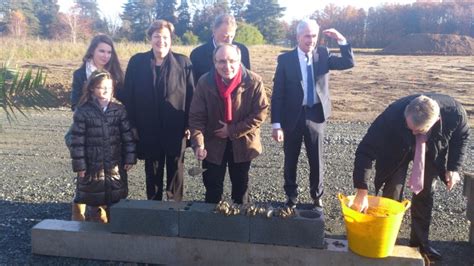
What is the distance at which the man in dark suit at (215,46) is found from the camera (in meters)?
4.57

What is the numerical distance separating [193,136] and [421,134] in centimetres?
186

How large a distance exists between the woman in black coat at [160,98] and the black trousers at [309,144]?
3.56 feet

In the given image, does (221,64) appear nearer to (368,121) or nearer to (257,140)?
(257,140)

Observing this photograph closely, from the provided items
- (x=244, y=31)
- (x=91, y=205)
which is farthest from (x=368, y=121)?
(x=244, y=31)

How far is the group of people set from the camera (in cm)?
368

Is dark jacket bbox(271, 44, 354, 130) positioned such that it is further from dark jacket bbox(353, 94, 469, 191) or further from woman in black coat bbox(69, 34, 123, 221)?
woman in black coat bbox(69, 34, 123, 221)

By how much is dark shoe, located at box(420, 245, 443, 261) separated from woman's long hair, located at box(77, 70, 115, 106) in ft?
10.2

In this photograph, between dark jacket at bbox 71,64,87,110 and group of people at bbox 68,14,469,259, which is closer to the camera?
group of people at bbox 68,14,469,259

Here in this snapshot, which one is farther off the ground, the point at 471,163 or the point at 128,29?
the point at 128,29

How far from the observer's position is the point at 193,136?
13.4 feet

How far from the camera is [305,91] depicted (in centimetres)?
461

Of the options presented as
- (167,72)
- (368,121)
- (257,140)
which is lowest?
(368,121)

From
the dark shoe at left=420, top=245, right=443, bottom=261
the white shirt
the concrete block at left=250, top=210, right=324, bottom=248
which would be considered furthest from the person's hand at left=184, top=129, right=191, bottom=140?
the dark shoe at left=420, top=245, right=443, bottom=261

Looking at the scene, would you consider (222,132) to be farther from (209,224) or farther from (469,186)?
(469,186)
